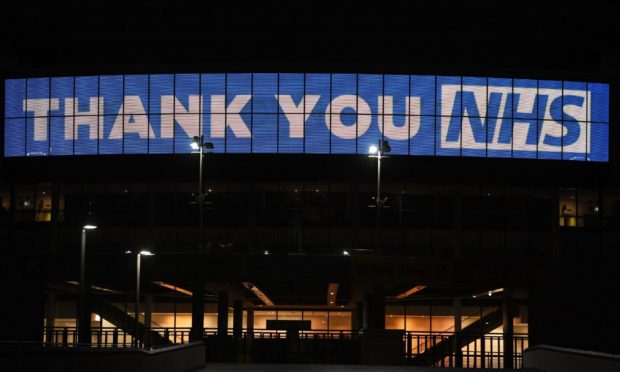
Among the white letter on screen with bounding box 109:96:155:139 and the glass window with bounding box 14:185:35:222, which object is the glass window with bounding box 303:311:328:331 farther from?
the glass window with bounding box 14:185:35:222

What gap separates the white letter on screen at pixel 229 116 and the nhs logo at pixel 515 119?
516 inches

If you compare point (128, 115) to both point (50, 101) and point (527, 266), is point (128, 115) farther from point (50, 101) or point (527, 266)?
point (527, 266)

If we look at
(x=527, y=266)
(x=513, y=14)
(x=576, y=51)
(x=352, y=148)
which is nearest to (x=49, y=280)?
(x=352, y=148)

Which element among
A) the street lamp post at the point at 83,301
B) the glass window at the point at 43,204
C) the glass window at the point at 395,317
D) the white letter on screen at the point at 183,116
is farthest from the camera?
the glass window at the point at 395,317

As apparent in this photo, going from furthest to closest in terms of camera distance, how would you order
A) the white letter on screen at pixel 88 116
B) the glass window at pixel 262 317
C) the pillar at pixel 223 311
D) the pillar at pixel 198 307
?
1. the glass window at pixel 262 317
2. the white letter on screen at pixel 88 116
3. the pillar at pixel 223 311
4. the pillar at pixel 198 307

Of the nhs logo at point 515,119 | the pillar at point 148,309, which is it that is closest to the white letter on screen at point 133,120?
the pillar at point 148,309

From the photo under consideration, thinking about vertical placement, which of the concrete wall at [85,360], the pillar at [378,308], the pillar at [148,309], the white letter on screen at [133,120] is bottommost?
the pillar at [148,309]

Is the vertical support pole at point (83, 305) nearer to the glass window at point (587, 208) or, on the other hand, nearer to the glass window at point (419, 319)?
the glass window at point (419, 319)

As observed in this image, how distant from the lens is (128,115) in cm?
7125

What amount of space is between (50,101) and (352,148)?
20.6m

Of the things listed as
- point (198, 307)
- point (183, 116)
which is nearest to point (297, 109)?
point (183, 116)

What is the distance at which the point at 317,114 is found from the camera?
70.3 metres

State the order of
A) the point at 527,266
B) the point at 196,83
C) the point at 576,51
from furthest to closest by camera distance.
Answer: the point at 576,51 → the point at 196,83 → the point at 527,266

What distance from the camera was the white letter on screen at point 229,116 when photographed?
7044cm
